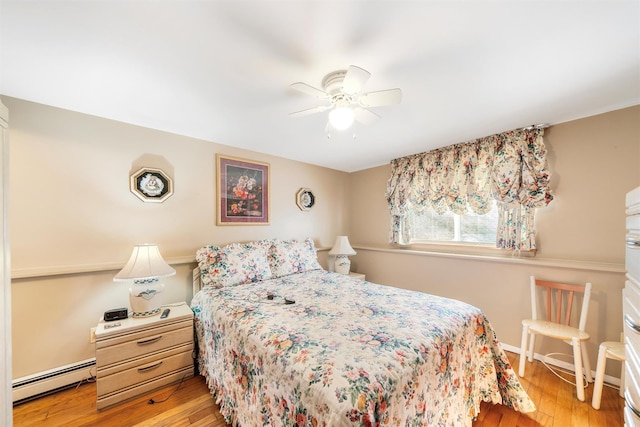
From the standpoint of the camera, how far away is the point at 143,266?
186cm

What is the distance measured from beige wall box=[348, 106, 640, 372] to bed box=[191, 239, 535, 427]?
1.08m

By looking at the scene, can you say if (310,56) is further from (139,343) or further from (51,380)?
(51,380)

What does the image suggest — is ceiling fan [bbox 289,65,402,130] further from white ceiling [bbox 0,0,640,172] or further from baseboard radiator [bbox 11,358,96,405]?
baseboard radiator [bbox 11,358,96,405]

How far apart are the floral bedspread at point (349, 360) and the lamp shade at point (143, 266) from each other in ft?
1.45

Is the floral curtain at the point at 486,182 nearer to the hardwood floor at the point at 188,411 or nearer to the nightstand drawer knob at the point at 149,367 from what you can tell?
the hardwood floor at the point at 188,411

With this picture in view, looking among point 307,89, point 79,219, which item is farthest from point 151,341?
point 307,89

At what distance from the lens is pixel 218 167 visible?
2.71m

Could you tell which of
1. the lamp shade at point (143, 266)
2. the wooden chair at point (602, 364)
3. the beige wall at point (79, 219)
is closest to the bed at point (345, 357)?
the lamp shade at point (143, 266)

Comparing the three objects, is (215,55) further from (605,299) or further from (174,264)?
(605,299)

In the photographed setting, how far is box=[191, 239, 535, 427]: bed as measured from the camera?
956 millimetres

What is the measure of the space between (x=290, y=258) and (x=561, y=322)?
A: 9.02 feet

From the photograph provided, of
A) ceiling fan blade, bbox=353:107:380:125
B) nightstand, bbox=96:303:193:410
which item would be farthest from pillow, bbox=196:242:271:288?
ceiling fan blade, bbox=353:107:380:125

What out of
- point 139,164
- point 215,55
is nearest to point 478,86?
point 215,55

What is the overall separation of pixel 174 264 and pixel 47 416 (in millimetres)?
1214
